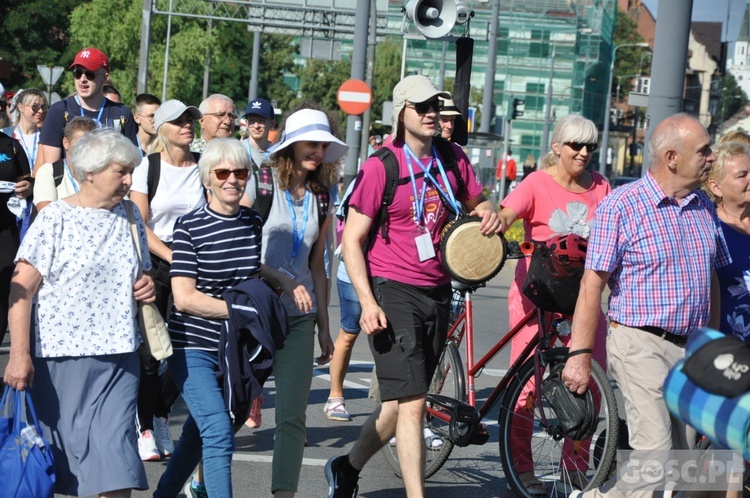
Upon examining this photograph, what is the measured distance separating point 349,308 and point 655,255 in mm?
3582

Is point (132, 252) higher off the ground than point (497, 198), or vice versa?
point (132, 252)

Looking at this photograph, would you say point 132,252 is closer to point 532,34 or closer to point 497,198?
point 497,198

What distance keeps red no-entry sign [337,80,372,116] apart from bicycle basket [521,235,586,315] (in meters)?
16.4

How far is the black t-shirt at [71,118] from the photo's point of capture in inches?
289

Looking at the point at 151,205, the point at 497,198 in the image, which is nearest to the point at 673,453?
the point at 151,205

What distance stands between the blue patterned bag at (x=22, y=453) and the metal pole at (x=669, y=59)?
679 cm

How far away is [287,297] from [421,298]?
24.7 inches

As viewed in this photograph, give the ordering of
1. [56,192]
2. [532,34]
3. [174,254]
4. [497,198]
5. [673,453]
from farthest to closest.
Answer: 1. [532,34]
2. [497,198]
3. [56,192]
4. [174,254]
5. [673,453]

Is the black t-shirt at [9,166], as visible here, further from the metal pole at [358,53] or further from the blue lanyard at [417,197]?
the metal pole at [358,53]

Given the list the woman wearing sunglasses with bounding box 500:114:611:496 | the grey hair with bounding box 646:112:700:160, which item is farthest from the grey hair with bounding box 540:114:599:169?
the grey hair with bounding box 646:112:700:160

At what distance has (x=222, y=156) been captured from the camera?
197 inches

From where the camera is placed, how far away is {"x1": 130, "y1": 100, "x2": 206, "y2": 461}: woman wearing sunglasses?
6.41 metres

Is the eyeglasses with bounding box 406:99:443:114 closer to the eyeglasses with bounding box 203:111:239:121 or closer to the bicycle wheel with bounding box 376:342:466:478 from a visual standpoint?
the bicycle wheel with bounding box 376:342:466:478

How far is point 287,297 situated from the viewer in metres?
5.41
